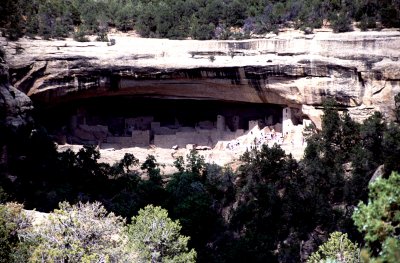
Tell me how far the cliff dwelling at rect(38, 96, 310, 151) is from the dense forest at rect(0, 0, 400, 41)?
2501 mm

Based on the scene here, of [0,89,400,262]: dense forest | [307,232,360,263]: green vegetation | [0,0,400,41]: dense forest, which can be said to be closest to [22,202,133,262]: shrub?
[307,232,360,263]: green vegetation

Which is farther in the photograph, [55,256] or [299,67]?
[299,67]

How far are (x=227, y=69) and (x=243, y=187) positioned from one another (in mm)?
3860

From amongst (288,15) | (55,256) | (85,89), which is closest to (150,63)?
(85,89)

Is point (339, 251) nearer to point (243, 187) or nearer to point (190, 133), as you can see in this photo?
point (243, 187)

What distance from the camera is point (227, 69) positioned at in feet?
59.3

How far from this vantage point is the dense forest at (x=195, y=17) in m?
18.4

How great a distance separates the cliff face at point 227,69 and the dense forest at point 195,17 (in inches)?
45.1

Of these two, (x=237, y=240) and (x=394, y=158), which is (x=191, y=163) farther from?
(x=394, y=158)

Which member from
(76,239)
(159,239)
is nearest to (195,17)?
(159,239)

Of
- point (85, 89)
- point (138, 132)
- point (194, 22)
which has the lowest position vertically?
point (138, 132)

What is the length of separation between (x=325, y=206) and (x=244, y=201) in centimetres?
226

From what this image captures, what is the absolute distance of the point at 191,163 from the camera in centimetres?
1772

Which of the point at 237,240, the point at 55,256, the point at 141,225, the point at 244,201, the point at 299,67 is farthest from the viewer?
the point at 299,67
